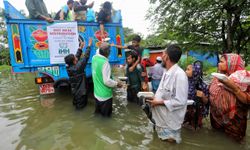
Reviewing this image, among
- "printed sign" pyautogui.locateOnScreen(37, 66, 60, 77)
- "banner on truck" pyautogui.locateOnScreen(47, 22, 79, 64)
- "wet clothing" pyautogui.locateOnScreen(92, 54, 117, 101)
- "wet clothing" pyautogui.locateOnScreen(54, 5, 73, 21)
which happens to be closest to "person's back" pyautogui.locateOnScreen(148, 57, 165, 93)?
"wet clothing" pyautogui.locateOnScreen(92, 54, 117, 101)

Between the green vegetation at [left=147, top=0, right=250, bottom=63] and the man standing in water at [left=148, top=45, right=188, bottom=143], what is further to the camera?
the green vegetation at [left=147, top=0, right=250, bottom=63]

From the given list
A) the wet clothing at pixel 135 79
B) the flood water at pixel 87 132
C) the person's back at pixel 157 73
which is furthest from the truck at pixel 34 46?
the person's back at pixel 157 73

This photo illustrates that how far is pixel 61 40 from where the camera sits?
438 centimetres

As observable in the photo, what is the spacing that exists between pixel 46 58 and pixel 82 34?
1.06m

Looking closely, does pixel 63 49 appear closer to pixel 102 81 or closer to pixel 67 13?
pixel 67 13

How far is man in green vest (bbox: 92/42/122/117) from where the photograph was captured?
10.6 ft

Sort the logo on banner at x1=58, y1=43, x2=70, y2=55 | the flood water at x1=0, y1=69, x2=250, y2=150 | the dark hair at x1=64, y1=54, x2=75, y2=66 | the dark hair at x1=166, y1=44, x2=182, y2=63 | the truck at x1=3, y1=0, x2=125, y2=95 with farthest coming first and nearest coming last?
1. the logo on banner at x1=58, y1=43, x2=70, y2=55
2. the truck at x1=3, y1=0, x2=125, y2=95
3. the dark hair at x1=64, y1=54, x2=75, y2=66
4. the flood water at x1=0, y1=69, x2=250, y2=150
5. the dark hair at x1=166, y1=44, x2=182, y2=63

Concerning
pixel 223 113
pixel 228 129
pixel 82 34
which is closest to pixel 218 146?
pixel 228 129

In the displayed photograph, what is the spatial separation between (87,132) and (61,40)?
7.47 ft

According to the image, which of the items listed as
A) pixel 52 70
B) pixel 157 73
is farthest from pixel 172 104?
pixel 52 70

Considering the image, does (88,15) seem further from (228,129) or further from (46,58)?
(228,129)

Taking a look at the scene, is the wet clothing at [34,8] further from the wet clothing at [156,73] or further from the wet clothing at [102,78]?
the wet clothing at [156,73]

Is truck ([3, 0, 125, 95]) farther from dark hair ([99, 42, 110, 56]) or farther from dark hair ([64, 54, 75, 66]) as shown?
dark hair ([99, 42, 110, 56])

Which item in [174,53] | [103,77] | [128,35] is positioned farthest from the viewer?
[128,35]
